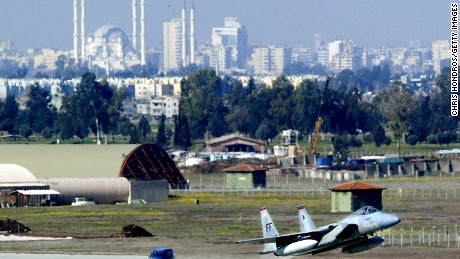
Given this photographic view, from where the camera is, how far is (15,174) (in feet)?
478

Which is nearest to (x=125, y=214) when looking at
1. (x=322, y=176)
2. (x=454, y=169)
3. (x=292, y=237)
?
(x=292, y=237)

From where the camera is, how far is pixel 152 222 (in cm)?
11769

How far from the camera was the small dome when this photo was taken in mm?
143875

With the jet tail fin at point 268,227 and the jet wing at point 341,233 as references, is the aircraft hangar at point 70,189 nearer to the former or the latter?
the jet tail fin at point 268,227

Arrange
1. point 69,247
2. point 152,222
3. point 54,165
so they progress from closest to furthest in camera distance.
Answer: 1. point 69,247
2. point 152,222
3. point 54,165

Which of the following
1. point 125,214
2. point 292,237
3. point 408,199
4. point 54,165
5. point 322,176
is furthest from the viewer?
point 322,176

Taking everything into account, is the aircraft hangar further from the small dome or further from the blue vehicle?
the blue vehicle

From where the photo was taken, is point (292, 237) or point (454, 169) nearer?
point (292, 237)

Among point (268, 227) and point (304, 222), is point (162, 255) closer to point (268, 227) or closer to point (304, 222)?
point (268, 227)

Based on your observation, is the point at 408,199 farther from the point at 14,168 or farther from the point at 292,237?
the point at 292,237

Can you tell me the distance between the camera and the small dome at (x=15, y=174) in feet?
472

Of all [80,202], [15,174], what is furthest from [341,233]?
[15,174]

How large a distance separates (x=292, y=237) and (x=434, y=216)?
4324 cm

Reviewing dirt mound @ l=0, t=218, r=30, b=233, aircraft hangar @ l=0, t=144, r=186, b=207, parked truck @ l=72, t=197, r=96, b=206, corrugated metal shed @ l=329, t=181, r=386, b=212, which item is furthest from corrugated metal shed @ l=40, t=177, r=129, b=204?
dirt mound @ l=0, t=218, r=30, b=233
